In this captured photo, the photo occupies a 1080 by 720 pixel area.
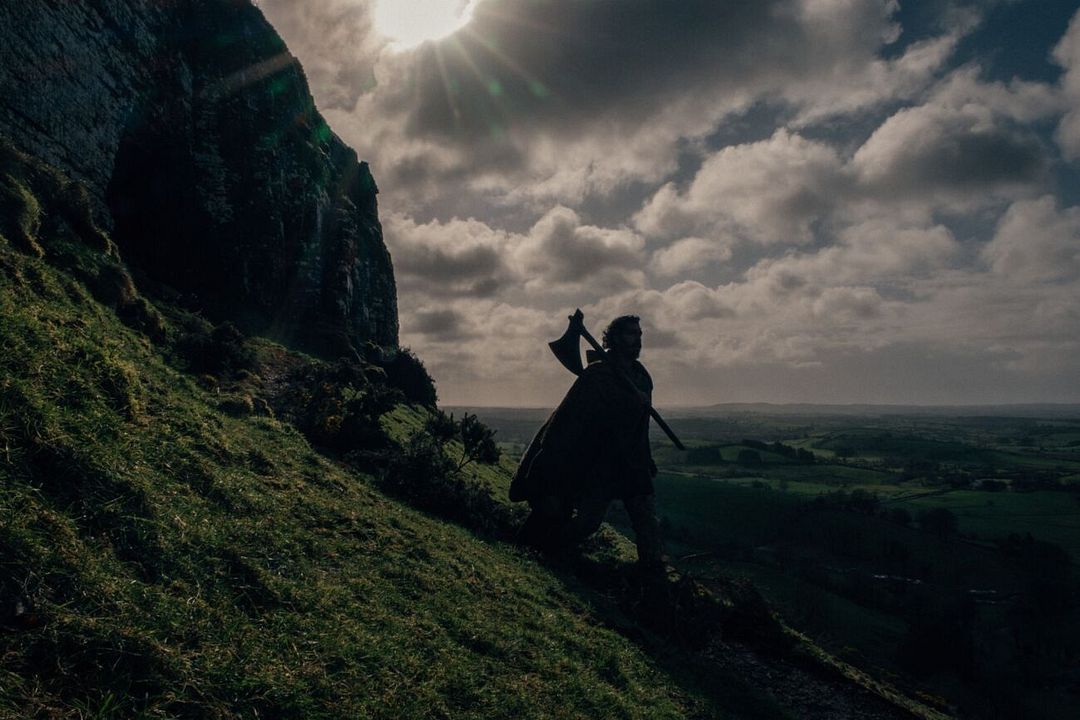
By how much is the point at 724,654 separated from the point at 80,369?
1745 centimetres

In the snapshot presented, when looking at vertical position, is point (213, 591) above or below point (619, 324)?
below

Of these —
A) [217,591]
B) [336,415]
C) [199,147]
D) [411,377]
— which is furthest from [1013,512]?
[199,147]

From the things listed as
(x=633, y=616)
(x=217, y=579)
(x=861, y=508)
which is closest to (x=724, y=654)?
(x=633, y=616)

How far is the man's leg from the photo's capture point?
17.6 m

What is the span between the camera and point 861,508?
10119cm

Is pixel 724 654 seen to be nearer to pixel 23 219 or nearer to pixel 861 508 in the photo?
pixel 23 219

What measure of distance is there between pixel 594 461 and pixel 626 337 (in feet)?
15.9

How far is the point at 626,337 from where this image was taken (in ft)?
63.3

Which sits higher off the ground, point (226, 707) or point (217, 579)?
point (217, 579)

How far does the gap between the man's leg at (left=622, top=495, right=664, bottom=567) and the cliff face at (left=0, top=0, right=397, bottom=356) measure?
30.6m

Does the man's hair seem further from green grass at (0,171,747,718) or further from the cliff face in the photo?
the cliff face

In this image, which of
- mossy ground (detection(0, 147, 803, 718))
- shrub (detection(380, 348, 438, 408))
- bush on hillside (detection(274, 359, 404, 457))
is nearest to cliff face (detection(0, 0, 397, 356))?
shrub (detection(380, 348, 438, 408))

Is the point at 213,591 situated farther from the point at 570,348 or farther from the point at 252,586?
the point at 570,348

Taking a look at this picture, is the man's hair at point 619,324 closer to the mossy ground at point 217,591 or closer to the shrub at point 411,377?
the mossy ground at point 217,591
